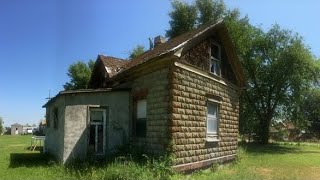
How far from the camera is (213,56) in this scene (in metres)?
16.5

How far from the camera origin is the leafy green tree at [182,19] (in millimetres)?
39062

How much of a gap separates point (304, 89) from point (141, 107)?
2842 centimetres

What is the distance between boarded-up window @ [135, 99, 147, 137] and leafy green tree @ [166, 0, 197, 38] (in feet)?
83.1

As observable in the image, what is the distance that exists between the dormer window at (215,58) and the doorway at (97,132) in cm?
560

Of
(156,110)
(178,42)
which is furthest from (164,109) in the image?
(178,42)

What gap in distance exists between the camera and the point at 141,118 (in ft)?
48.1

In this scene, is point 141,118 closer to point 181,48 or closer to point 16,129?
point 181,48

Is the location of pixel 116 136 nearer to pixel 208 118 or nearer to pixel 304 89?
pixel 208 118

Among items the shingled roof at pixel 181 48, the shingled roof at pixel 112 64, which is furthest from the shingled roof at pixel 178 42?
the shingled roof at pixel 112 64

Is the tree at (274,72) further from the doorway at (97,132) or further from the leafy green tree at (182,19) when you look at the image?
the doorway at (97,132)

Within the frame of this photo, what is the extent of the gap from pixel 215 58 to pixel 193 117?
13.7 feet

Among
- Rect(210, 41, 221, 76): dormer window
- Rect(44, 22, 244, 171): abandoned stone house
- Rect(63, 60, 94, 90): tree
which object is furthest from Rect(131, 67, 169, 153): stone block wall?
Rect(63, 60, 94, 90): tree

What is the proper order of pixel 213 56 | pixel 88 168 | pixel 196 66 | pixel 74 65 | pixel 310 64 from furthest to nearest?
pixel 74 65 → pixel 310 64 → pixel 213 56 → pixel 196 66 → pixel 88 168

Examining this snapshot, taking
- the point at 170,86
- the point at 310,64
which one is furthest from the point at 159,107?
the point at 310,64
